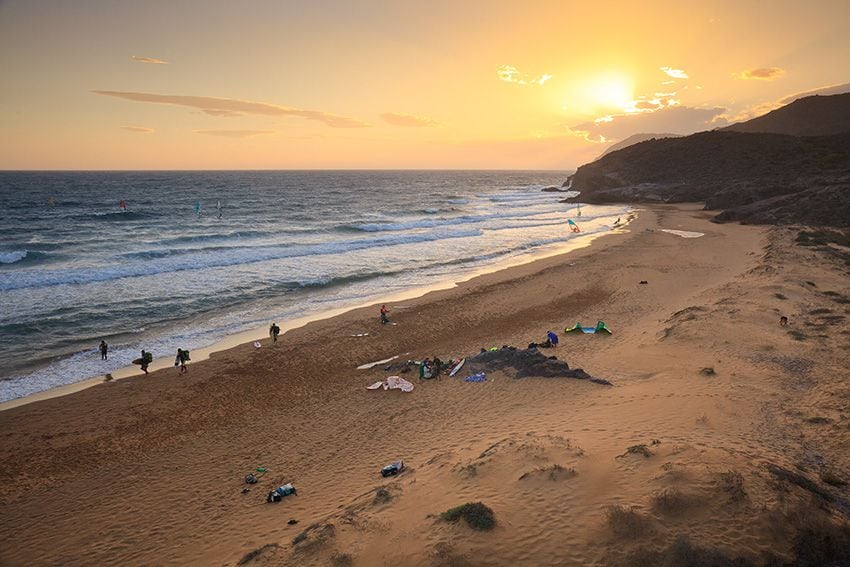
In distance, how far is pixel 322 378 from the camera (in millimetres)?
15883

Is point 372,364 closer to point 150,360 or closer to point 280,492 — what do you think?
point 280,492

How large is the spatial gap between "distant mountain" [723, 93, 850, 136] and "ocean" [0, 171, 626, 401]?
224 feet

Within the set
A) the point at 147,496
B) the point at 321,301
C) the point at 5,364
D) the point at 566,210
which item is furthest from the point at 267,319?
the point at 566,210

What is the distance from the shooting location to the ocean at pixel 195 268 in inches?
755

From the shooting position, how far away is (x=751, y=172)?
6662 cm

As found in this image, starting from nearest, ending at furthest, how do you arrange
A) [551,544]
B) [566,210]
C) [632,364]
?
[551,544] → [632,364] → [566,210]

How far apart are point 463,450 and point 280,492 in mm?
4068

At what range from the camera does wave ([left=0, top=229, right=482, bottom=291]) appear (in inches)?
1099

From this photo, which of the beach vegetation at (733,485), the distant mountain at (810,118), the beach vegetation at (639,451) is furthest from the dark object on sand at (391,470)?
the distant mountain at (810,118)

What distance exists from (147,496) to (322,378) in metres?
6.52

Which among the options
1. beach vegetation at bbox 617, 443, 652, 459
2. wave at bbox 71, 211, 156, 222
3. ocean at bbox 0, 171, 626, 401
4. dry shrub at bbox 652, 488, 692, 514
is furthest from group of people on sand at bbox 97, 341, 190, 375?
wave at bbox 71, 211, 156, 222

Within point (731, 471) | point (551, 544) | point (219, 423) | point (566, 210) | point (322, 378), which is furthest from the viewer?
point (566, 210)

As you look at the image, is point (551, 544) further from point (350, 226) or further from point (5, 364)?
point (350, 226)

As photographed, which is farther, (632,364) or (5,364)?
(5,364)
